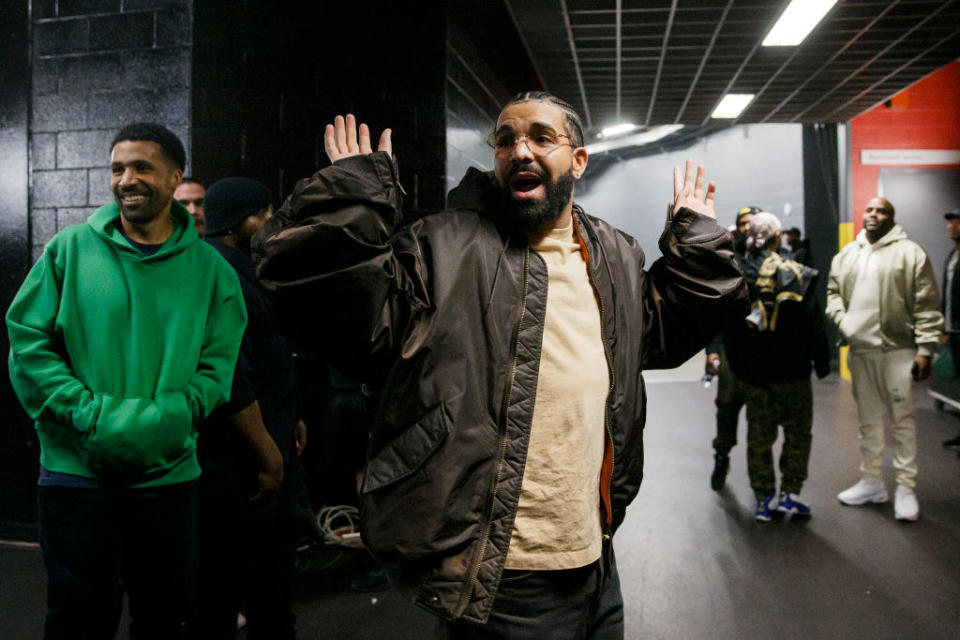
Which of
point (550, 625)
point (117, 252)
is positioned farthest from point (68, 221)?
point (550, 625)

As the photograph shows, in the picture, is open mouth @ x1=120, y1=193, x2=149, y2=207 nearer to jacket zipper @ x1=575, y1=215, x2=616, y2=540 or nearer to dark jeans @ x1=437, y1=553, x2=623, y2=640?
jacket zipper @ x1=575, y1=215, x2=616, y2=540

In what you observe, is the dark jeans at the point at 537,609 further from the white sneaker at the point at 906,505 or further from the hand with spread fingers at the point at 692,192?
the white sneaker at the point at 906,505

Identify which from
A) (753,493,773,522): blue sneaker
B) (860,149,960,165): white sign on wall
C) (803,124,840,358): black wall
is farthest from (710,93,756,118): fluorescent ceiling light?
(753,493,773,522): blue sneaker

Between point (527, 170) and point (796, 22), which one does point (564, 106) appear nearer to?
point (527, 170)

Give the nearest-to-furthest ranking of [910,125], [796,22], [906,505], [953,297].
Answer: [906,505], [796,22], [953,297], [910,125]

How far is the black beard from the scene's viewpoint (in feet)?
4.96

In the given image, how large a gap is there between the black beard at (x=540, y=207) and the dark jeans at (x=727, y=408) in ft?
10.7

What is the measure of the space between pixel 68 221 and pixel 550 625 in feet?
10.2

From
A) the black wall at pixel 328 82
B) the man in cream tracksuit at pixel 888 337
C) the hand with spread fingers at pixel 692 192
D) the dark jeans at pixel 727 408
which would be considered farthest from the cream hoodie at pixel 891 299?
the hand with spread fingers at pixel 692 192

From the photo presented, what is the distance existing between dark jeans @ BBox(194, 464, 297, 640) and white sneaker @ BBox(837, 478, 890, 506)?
358 cm

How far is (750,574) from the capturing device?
331 cm

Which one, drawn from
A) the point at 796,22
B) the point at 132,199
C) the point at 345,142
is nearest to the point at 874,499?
the point at 796,22

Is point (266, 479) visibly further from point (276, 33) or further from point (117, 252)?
point (276, 33)

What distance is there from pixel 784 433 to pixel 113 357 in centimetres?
365
